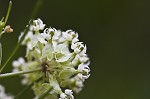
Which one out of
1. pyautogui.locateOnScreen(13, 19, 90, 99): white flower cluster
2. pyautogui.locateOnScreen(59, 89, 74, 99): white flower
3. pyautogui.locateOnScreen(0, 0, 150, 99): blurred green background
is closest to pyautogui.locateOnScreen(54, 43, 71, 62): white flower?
pyautogui.locateOnScreen(13, 19, 90, 99): white flower cluster

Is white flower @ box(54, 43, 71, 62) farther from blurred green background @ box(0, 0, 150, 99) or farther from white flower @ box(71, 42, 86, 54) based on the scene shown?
blurred green background @ box(0, 0, 150, 99)

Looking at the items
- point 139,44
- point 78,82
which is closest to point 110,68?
point 139,44

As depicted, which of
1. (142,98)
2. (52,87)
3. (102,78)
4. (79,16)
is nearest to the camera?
(52,87)

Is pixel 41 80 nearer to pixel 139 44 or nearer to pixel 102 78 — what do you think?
pixel 102 78

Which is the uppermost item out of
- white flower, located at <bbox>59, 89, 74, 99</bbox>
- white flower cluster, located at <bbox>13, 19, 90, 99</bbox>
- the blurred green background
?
the blurred green background

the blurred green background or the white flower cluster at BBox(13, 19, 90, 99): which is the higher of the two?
the blurred green background

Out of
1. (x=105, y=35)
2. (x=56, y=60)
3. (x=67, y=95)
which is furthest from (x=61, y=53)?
(x=105, y=35)
